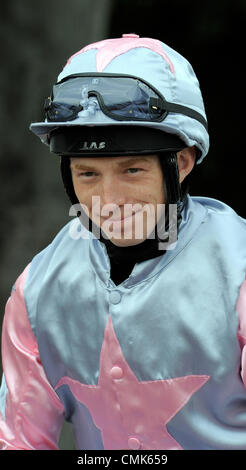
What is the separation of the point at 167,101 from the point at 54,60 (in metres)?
2.13

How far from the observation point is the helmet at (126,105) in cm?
191

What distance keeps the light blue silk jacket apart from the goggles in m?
0.30

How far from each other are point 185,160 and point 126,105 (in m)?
0.26

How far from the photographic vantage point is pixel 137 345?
6.56 ft

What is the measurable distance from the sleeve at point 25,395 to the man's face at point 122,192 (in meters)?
0.32

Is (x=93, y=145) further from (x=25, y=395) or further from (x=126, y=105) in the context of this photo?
(x=25, y=395)

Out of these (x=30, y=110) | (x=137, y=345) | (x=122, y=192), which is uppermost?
(x=122, y=192)

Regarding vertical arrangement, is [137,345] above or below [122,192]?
below

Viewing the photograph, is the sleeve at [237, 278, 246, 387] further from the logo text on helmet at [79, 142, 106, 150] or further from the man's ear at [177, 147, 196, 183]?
the logo text on helmet at [79, 142, 106, 150]

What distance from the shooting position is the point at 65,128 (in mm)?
1997

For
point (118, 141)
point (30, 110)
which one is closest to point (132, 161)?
point (118, 141)

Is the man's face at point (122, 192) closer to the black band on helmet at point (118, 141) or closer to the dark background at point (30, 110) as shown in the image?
the black band on helmet at point (118, 141)
